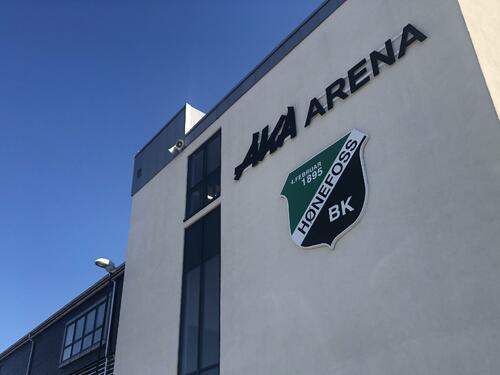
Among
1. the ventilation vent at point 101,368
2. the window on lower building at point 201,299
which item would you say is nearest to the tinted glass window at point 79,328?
the ventilation vent at point 101,368

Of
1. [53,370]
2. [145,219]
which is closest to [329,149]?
[145,219]

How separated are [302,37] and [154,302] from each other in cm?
822

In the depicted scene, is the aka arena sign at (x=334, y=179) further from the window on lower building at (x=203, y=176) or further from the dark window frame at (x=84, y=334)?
the dark window frame at (x=84, y=334)

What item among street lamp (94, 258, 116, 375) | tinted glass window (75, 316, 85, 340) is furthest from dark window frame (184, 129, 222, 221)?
tinted glass window (75, 316, 85, 340)

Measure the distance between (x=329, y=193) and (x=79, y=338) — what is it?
511 inches

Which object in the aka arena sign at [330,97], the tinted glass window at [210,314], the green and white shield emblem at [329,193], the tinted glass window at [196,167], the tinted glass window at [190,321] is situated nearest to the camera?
the green and white shield emblem at [329,193]

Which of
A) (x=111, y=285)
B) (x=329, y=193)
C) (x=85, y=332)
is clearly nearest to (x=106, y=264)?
(x=111, y=285)

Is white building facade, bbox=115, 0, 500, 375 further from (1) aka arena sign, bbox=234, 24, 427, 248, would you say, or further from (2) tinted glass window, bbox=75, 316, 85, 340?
(2) tinted glass window, bbox=75, 316, 85, 340

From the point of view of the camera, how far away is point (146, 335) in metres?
14.3

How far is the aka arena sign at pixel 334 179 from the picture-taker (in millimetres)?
9828

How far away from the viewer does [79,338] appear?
62.8 ft

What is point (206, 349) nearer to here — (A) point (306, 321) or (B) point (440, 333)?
(A) point (306, 321)

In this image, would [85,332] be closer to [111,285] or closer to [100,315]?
[100,315]

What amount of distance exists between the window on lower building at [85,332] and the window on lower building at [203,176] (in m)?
5.78
